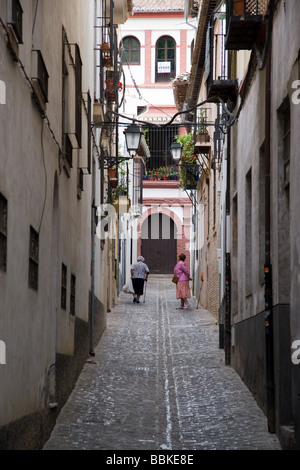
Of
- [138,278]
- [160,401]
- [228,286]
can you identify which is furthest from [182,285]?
[160,401]

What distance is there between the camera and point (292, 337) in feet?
30.2

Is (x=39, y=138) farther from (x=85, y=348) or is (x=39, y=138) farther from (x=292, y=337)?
(x=85, y=348)

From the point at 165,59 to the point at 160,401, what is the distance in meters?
37.5

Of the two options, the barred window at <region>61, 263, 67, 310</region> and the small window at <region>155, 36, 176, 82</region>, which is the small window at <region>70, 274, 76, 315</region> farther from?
the small window at <region>155, 36, 176, 82</region>

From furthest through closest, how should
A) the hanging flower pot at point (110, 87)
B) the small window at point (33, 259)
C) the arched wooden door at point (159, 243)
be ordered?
the arched wooden door at point (159, 243)
the hanging flower pot at point (110, 87)
the small window at point (33, 259)

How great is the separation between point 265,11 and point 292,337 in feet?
15.5

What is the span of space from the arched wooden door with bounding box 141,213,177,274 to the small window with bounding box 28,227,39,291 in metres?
36.0

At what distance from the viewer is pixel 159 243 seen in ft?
151

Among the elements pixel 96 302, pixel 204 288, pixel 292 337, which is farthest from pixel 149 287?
pixel 292 337

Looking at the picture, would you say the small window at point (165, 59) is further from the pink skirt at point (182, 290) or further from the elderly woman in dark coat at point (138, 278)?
the pink skirt at point (182, 290)

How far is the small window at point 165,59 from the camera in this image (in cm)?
4859

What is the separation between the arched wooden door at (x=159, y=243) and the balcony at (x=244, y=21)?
32576 mm
